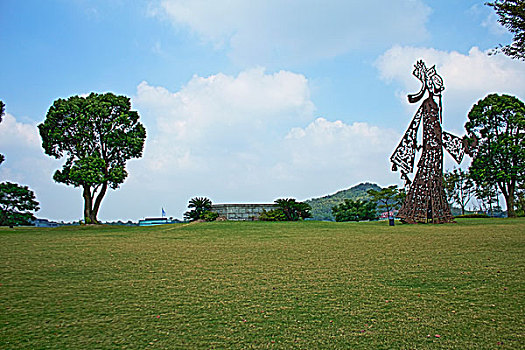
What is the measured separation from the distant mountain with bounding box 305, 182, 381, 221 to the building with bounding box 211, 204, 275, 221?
821cm

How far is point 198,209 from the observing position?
23.5 meters

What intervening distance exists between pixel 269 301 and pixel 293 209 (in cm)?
1885

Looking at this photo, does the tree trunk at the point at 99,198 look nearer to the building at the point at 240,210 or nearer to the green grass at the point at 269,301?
the building at the point at 240,210

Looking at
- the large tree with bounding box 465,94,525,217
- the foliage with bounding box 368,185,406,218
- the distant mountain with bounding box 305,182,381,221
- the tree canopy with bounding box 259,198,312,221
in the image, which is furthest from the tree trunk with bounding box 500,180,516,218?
the tree canopy with bounding box 259,198,312,221

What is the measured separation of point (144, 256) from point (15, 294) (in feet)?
11.9

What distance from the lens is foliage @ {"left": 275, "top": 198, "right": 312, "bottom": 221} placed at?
23250 mm

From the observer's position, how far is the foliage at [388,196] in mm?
25991

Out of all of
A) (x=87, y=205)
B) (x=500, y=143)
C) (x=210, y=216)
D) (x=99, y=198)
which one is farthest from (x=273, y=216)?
(x=500, y=143)

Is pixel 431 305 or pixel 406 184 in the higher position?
pixel 406 184

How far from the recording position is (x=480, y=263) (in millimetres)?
6688

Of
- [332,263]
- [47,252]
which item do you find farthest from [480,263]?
[47,252]

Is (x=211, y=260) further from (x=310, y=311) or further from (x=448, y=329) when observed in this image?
(x=448, y=329)

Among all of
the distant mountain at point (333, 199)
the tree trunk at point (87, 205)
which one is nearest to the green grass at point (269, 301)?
the tree trunk at point (87, 205)

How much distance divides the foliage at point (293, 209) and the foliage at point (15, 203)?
15.3 m
